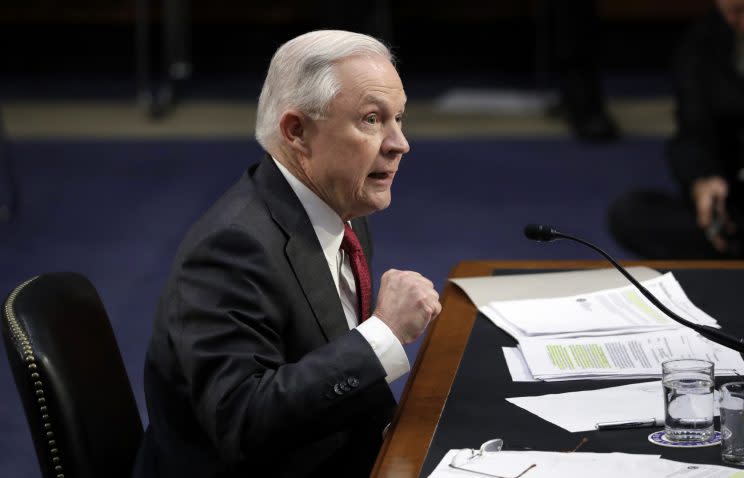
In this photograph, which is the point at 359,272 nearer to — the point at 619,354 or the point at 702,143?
the point at 619,354

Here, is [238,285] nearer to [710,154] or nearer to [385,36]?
[710,154]

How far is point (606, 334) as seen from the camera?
6.82ft

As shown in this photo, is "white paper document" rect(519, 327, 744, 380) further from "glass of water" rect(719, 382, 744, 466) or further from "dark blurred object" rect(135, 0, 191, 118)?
"dark blurred object" rect(135, 0, 191, 118)

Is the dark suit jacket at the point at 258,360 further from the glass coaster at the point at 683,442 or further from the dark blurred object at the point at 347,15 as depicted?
the dark blurred object at the point at 347,15

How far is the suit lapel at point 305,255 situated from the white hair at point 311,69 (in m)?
0.11

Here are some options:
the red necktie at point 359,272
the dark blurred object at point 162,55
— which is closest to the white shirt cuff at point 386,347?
the red necktie at point 359,272

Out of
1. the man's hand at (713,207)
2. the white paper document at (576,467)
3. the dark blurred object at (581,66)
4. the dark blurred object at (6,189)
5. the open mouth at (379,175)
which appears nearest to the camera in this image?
the white paper document at (576,467)

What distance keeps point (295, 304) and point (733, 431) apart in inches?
24.5

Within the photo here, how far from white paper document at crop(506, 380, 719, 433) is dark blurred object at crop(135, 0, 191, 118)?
6.20 meters

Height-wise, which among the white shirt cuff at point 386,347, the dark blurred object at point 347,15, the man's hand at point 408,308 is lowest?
the dark blurred object at point 347,15

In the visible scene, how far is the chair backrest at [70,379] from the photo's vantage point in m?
1.76

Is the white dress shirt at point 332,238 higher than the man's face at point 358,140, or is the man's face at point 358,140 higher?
the man's face at point 358,140

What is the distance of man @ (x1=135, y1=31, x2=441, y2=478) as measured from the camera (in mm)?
1715

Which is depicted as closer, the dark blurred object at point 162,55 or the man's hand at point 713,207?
the man's hand at point 713,207
